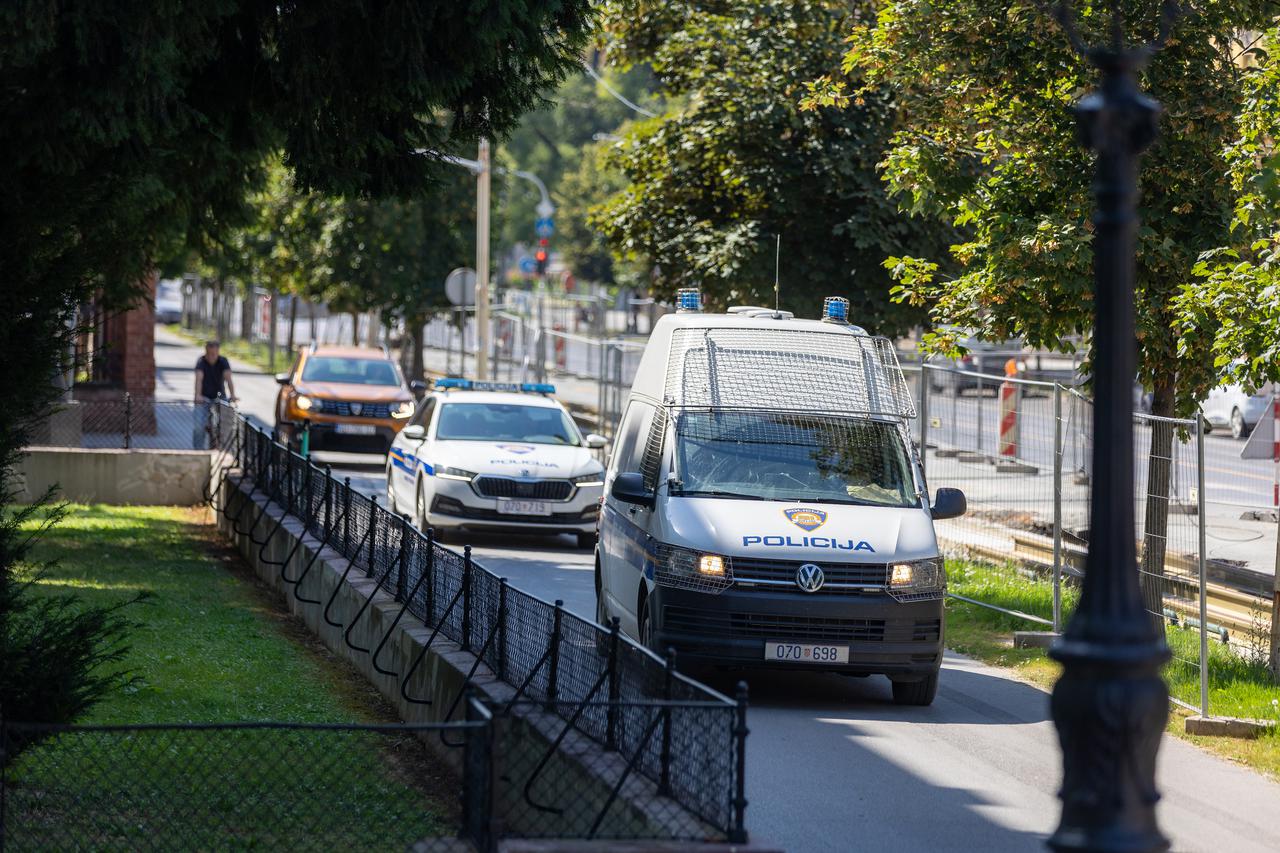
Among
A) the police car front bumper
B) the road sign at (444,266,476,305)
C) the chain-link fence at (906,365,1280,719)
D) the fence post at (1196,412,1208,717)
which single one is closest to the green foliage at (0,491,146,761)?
the chain-link fence at (906,365,1280,719)

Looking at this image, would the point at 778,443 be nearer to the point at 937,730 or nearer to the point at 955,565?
the point at 937,730

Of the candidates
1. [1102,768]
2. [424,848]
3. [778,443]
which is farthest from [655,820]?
[778,443]

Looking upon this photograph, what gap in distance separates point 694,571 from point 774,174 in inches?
383

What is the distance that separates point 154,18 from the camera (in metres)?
8.23

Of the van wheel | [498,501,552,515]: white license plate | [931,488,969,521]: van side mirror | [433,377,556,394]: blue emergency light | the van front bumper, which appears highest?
[433,377,556,394]: blue emergency light

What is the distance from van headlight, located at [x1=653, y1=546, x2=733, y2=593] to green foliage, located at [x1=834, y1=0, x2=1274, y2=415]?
3460 mm

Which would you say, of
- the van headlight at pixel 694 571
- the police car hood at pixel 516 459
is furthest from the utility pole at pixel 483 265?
the van headlight at pixel 694 571

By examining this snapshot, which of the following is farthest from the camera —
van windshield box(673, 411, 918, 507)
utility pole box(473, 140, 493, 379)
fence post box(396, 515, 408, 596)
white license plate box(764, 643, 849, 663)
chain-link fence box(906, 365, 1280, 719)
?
utility pole box(473, 140, 493, 379)

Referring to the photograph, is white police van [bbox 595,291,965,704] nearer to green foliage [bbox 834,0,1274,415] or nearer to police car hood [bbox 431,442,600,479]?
green foliage [bbox 834,0,1274,415]

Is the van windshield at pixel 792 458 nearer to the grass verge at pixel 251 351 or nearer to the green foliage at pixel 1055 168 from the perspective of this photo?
the green foliage at pixel 1055 168

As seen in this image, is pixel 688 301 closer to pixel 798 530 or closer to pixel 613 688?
pixel 798 530

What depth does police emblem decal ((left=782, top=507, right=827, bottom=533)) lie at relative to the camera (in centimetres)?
1039

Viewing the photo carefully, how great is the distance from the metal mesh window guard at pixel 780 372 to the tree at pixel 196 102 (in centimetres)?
206

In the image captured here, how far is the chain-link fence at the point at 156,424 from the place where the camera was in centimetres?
2278
